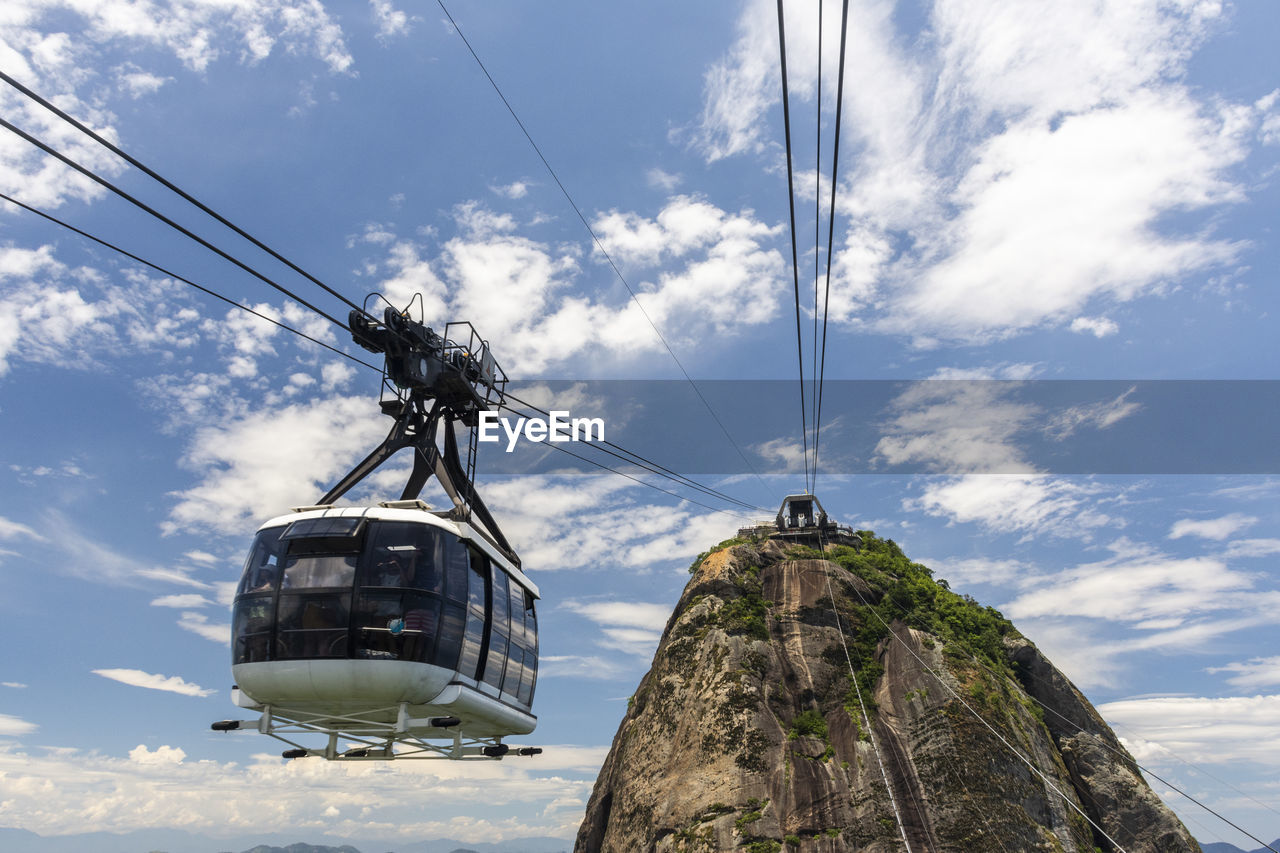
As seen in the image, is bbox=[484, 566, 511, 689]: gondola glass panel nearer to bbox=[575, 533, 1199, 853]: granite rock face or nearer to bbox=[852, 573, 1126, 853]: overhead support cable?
bbox=[575, 533, 1199, 853]: granite rock face

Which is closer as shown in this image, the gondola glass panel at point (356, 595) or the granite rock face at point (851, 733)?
the gondola glass panel at point (356, 595)

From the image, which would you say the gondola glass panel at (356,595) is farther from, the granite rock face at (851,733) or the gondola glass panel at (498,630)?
the granite rock face at (851,733)

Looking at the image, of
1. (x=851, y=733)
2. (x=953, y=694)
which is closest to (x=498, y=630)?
(x=851, y=733)

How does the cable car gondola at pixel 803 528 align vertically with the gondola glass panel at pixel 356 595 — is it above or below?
above

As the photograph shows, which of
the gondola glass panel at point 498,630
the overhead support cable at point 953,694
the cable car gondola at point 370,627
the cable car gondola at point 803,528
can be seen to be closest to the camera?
the cable car gondola at point 370,627

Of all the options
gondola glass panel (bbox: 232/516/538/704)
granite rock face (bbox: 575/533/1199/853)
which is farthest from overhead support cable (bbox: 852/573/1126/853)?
gondola glass panel (bbox: 232/516/538/704)

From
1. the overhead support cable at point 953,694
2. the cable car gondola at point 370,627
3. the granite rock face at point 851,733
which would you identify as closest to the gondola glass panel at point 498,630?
the cable car gondola at point 370,627

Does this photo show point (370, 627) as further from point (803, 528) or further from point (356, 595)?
point (803, 528)

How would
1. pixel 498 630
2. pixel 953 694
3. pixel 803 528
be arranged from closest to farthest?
pixel 498 630
pixel 953 694
pixel 803 528
